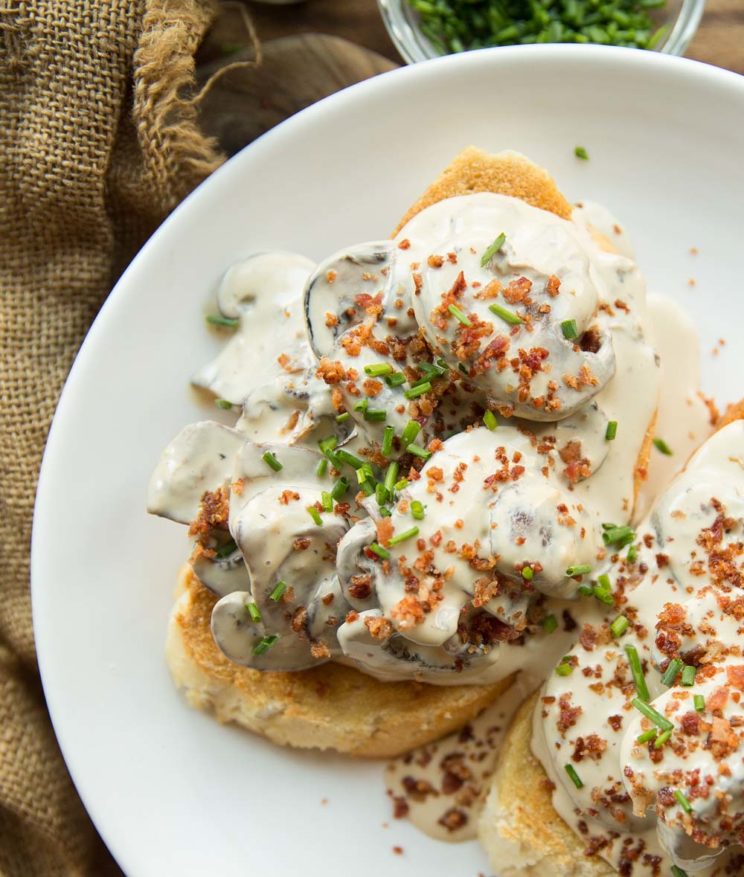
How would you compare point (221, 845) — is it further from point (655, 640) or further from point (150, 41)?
point (150, 41)

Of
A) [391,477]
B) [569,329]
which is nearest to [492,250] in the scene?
[569,329]

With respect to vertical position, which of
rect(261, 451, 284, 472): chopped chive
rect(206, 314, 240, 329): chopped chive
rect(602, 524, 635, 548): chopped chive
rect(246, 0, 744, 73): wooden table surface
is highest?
rect(246, 0, 744, 73): wooden table surface

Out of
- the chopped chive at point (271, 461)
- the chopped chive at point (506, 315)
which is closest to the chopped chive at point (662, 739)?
the chopped chive at point (506, 315)

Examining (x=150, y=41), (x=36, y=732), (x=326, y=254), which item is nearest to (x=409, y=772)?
(x=36, y=732)

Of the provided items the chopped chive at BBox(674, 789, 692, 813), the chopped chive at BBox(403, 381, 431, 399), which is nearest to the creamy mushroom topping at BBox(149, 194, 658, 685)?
the chopped chive at BBox(403, 381, 431, 399)

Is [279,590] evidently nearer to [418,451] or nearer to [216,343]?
[418,451]

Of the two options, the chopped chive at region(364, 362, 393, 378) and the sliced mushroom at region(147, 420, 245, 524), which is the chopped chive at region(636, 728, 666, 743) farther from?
the sliced mushroom at region(147, 420, 245, 524)
